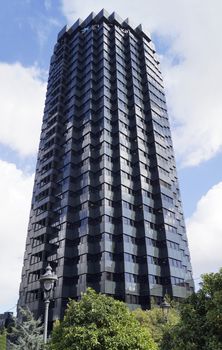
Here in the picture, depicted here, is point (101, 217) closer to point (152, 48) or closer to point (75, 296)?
point (75, 296)

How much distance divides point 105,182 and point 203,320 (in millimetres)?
51260

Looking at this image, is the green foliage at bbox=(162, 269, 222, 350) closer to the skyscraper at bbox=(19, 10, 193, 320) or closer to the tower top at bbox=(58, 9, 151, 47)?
the skyscraper at bbox=(19, 10, 193, 320)

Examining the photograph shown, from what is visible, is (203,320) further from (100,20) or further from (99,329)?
(100,20)

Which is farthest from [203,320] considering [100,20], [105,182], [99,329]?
[100,20]

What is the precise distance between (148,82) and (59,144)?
1103 inches

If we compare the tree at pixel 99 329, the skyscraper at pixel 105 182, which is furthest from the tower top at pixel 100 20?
the tree at pixel 99 329

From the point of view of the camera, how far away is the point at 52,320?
57.3 metres

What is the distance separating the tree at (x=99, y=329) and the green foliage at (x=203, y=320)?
7.94 ft

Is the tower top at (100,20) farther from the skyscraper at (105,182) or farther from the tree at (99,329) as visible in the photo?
the tree at (99,329)

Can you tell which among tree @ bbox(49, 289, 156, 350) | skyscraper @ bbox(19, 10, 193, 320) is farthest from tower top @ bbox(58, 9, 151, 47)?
tree @ bbox(49, 289, 156, 350)

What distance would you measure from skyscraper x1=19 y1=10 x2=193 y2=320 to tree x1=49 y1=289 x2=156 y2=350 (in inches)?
1460

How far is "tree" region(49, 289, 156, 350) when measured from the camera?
1717cm

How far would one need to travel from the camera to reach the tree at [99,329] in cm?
1717

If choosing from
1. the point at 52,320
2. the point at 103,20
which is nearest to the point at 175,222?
the point at 52,320
